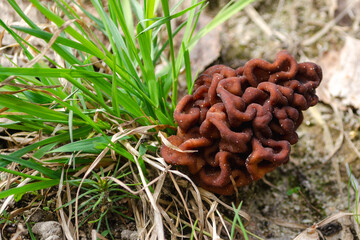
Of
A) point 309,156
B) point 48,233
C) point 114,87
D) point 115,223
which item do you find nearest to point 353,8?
point 309,156

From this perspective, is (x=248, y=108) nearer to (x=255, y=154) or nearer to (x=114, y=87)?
(x=255, y=154)

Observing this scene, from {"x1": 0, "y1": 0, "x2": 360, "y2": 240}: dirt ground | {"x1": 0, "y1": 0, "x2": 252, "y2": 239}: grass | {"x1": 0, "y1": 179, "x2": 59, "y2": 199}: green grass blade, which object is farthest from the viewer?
{"x1": 0, "y1": 0, "x2": 360, "y2": 240}: dirt ground

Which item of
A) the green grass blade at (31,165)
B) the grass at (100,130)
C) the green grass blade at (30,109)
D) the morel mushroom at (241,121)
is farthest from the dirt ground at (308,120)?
the green grass blade at (30,109)

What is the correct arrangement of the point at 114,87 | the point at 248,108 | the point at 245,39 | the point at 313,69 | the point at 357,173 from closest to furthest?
the point at 114,87
the point at 248,108
the point at 313,69
the point at 357,173
the point at 245,39

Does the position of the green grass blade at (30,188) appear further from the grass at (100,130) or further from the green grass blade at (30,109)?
the green grass blade at (30,109)

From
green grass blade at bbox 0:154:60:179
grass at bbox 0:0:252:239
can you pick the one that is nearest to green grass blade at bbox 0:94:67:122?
grass at bbox 0:0:252:239

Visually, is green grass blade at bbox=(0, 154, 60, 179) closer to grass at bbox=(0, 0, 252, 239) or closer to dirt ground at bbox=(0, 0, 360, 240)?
grass at bbox=(0, 0, 252, 239)
